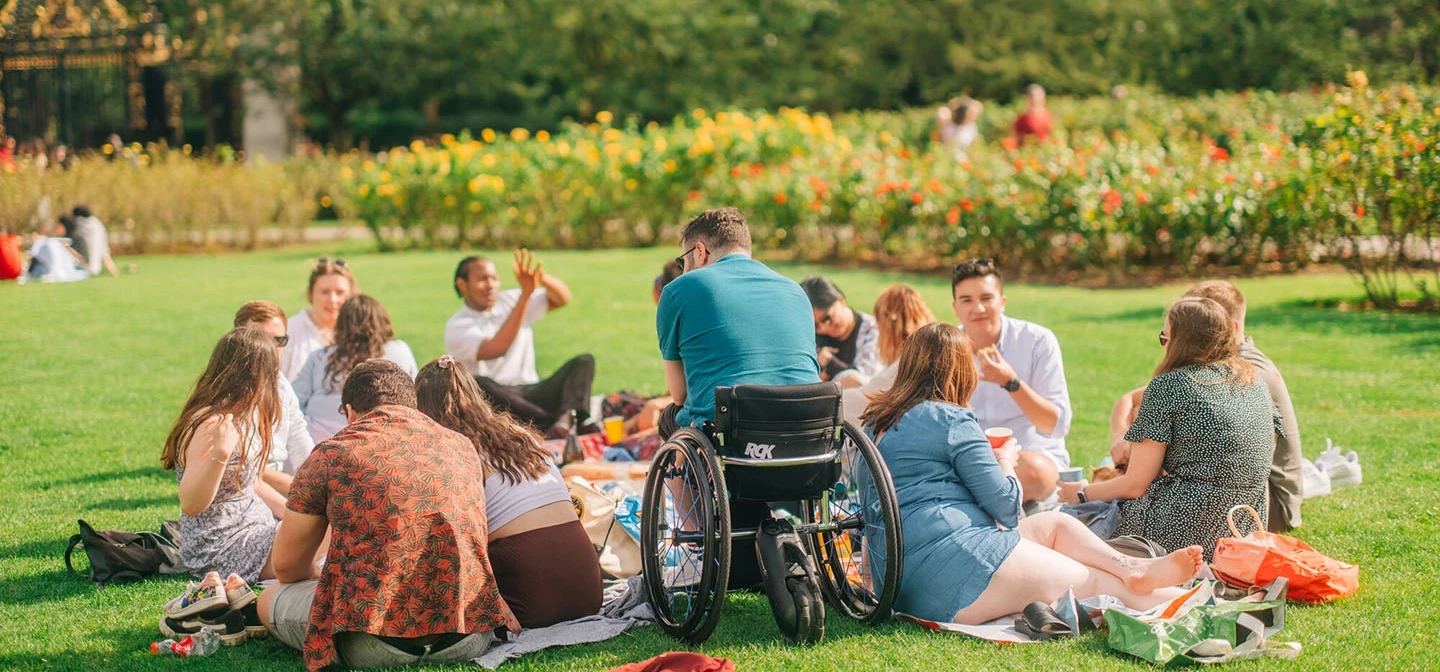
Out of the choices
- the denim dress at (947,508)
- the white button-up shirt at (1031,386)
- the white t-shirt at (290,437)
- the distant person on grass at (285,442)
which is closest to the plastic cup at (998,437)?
the denim dress at (947,508)

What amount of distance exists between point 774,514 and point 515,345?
3.45m

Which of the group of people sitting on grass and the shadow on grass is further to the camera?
the shadow on grass

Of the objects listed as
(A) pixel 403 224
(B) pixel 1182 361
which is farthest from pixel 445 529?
(A) pixel 403 224

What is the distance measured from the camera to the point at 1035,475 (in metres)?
5.73

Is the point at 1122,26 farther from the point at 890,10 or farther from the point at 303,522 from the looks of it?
the point at 303,522

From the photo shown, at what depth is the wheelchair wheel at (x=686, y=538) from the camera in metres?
4.26

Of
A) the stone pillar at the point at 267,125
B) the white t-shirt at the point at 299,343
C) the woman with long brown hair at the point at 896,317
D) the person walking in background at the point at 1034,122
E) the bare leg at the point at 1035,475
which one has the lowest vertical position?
the bare leg at the point at 1035,475

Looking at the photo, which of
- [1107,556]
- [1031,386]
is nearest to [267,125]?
[1031,386]

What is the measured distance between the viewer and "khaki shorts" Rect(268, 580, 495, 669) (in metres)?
4.23

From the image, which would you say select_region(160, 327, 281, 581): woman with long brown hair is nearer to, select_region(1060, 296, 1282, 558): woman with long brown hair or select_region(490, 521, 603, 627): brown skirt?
select_region(490, 521, 603, 627): brown skirt

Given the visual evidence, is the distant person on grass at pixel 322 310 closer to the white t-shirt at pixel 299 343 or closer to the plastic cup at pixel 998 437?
the white t-shirt at pixel 299 343

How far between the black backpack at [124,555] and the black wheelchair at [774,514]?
7.29 feet

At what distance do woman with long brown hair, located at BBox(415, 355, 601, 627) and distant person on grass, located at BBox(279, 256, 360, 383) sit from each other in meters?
Result: 2.80

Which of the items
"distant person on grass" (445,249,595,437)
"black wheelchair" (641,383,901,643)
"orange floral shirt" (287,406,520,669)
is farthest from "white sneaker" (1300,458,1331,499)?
"orange floral shirt" (287,406,520,669)
